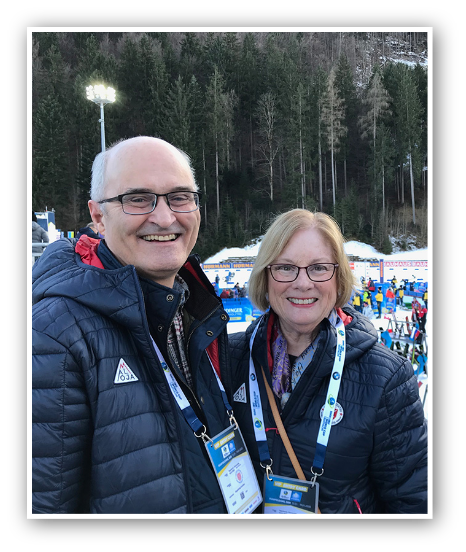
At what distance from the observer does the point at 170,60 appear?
456 inches

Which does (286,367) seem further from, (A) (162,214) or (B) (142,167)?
(B) (142,167)

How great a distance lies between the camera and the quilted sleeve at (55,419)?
33.4 inches

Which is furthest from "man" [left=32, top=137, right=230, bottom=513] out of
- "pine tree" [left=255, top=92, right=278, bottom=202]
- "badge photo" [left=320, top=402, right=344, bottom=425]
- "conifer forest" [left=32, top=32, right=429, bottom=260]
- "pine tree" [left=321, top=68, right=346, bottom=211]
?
"pine tree" [left=255, top=92, right=278, bottom=202]

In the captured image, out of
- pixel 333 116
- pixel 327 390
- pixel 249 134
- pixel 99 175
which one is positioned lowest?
pixel 327 390

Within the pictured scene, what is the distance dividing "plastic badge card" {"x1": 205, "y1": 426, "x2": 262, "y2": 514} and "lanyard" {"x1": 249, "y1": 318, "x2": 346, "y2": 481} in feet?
0.23

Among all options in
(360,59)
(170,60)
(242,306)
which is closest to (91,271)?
(242,306)

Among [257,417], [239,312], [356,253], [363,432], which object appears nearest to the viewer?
[363,432]

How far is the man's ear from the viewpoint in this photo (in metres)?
1.13

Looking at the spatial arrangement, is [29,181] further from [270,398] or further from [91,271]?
[270,398]

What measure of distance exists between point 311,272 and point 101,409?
2.89 feet

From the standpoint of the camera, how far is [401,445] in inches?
46.6

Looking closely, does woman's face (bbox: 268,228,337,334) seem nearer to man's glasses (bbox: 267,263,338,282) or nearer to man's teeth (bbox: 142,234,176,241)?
man's glasses (bbox: 267,263,338,282)

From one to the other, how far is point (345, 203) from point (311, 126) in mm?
3329

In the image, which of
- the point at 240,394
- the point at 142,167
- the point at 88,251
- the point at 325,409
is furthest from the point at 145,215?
the point at 325,409
